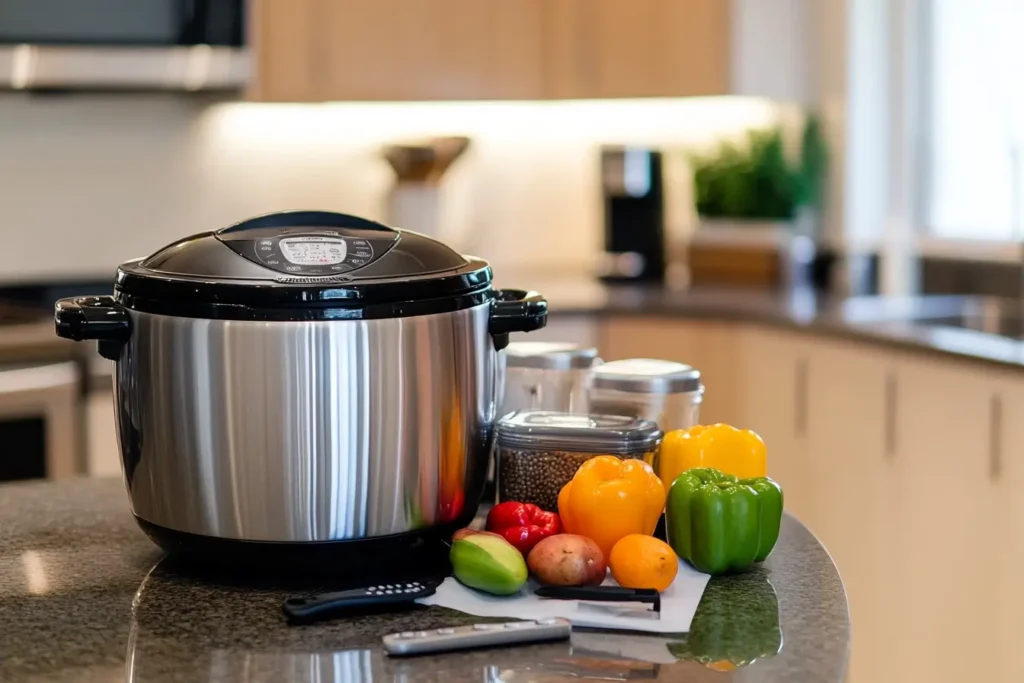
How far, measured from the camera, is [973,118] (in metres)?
3.18

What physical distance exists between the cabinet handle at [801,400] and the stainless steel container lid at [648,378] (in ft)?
4.89

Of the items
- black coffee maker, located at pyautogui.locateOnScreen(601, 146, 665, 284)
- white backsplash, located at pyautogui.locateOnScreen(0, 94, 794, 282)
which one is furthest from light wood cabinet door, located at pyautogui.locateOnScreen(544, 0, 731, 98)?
white backsplash, located at pyautogui.locateOnScreen(0, 94, 794, 282)

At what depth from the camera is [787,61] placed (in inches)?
137

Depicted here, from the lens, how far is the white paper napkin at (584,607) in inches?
39.4

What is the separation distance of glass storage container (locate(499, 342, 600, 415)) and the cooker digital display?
0.33 metres

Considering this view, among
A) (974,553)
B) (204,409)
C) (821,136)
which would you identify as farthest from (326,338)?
(821,136)

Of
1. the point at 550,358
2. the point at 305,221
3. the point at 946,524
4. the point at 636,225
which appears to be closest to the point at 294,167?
the point at 636,225

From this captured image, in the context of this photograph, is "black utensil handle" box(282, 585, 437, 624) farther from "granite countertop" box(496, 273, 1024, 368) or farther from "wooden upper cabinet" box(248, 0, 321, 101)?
"wooden upper cabinet" box(248, 0, 321, 101)

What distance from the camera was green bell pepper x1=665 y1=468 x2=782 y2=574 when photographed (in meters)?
1.11

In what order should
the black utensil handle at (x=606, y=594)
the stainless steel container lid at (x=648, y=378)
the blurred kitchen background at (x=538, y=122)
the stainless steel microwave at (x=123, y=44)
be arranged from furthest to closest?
the blurred kitchen background at (x=538, y=122) < the stainless steel microwave at (x=123, y=44) < the stainless steel container lid at (x=648, y=378) < the black utensil handle at (x=606, y=594)

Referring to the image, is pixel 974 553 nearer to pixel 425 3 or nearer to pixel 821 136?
pixel 821 136

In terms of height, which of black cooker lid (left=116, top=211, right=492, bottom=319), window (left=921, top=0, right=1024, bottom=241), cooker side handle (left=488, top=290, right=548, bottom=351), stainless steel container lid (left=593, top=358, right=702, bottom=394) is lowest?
stainless steel container lid (left=593, top=358, right=702, bottom=394)

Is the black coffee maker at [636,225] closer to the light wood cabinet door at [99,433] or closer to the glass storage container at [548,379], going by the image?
the light wood cabinet door at [99,433]

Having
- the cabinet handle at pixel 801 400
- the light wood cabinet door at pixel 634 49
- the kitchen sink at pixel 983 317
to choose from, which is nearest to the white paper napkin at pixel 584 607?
the cabinet handle at pixel 801 400
